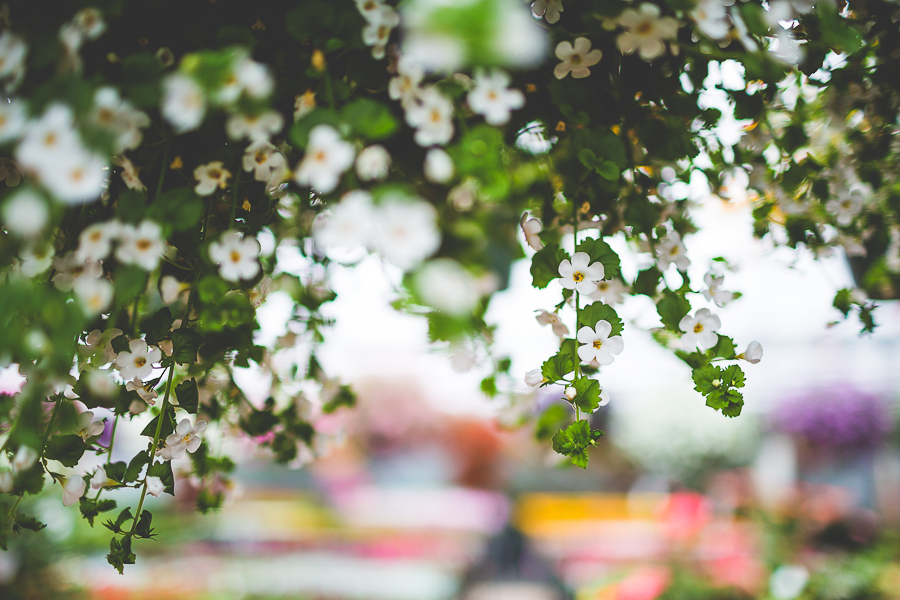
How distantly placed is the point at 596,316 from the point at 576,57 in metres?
0.19

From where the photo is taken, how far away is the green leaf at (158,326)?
43 centimetres

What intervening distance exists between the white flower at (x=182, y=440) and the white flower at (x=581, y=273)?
0.35 meters

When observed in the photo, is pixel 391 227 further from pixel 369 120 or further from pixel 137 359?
pixel 137 359

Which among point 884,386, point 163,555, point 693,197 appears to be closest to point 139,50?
point 693,197

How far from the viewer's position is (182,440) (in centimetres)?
46

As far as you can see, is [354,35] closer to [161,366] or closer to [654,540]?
[161,366]

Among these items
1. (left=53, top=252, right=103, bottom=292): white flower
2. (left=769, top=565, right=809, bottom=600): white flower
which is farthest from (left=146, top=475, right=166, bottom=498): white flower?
(left=769, top=565, right=809, bottom=600): white flower

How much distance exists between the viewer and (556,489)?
3.80 m

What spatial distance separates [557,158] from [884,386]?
437cm

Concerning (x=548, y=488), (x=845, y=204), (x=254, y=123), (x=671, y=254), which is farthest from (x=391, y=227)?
(x=548, y=488)

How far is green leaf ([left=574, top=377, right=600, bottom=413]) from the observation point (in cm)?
38

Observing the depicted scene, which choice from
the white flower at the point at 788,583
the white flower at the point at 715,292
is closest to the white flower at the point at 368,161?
the white flower at the point at 715,292

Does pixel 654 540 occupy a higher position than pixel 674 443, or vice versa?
pixel 674 443

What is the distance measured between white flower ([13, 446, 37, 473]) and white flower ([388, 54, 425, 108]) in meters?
0.33
